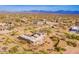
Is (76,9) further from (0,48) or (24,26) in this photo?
(0,48)

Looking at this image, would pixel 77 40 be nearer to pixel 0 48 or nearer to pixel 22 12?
pixel 22 12

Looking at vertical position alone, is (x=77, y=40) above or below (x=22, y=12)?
below

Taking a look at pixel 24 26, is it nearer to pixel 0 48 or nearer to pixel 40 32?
pixel 40 32

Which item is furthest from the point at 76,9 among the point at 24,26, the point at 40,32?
the point at 24,26
